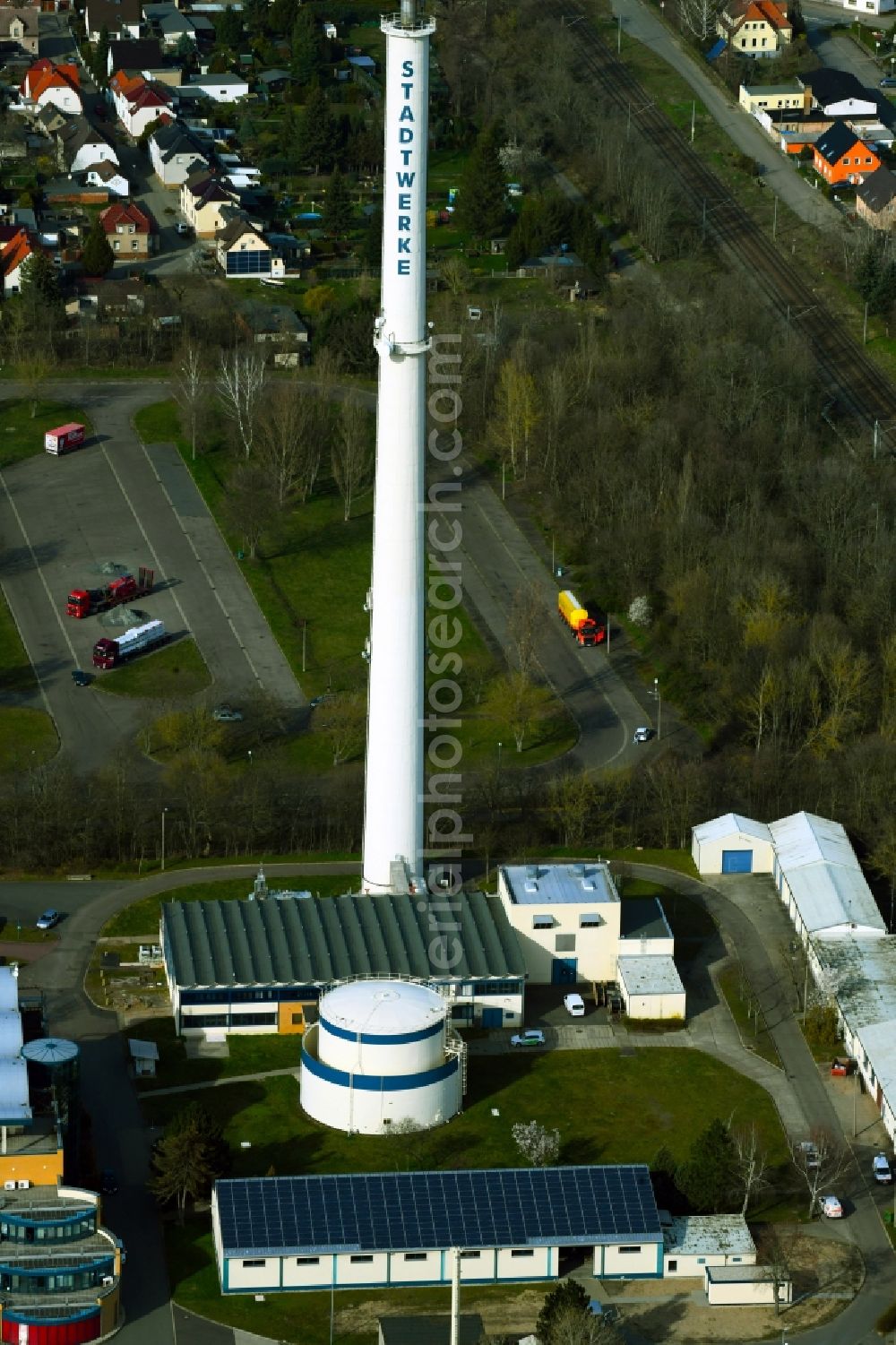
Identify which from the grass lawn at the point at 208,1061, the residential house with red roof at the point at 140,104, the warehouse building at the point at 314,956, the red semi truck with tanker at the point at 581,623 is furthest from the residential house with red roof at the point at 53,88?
the grass lawn at the point at 208,1061

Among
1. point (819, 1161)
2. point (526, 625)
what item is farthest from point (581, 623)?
point (819, 1161)

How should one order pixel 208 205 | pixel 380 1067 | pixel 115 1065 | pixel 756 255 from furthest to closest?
1. pixel 208 205
2. pixel 756 255
3. pixel 115 1065
4. pixel 380 1067

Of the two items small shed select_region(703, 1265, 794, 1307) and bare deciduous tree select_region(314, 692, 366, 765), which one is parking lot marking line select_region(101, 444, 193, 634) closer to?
bare deciduous tree select_region(314, 692, 366, 765)

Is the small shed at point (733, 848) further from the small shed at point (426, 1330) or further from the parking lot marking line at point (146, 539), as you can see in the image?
the parking lot marking line at point (146, 539)

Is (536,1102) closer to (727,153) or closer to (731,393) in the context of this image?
(731,393)

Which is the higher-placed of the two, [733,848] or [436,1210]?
[436,1210]

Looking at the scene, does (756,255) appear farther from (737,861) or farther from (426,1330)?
(426,1330)
